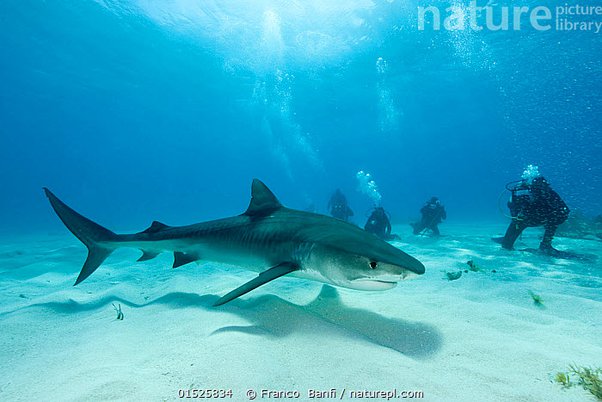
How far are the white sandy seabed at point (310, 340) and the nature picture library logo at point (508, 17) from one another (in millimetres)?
29080

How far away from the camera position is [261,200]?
4.44 meters

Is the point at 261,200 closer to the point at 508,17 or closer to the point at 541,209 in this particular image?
the point at 541,209

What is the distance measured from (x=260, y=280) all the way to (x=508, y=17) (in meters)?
35.6

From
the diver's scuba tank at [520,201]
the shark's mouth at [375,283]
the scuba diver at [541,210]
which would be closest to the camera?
the shark's mouth at [375,283]

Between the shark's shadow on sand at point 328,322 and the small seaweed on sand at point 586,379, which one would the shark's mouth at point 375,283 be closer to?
the shark's shadow on sand at point 328,322

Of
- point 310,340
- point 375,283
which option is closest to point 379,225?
point 375,283

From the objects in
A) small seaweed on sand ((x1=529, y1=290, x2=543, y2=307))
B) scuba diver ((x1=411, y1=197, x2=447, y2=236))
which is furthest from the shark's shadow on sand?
scuba diver ((x1=411, y1=197, x2=447, y2=236))

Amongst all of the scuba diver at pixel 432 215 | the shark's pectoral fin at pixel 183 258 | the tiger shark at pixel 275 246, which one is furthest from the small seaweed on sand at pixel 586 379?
the scuba diver at pixel 432 215

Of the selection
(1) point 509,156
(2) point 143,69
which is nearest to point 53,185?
(2) point 143,69

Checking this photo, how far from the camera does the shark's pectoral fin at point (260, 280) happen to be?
2812 mm

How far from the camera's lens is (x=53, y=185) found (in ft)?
478

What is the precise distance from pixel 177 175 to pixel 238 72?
153995mm

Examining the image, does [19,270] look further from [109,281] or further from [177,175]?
[177,175]

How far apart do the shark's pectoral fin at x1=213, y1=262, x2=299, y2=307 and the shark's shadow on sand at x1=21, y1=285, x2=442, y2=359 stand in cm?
36
